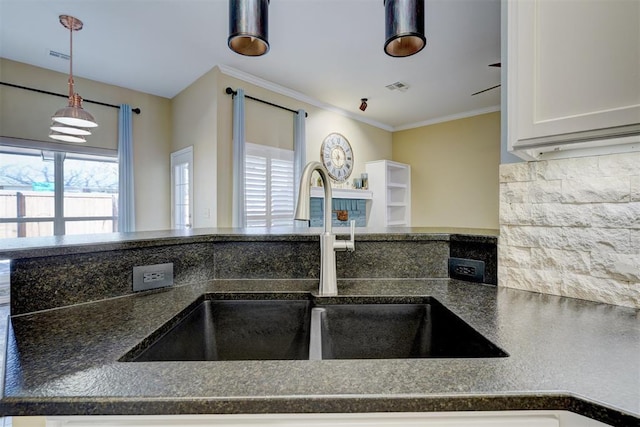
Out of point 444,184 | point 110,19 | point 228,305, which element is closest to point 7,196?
point 110,19

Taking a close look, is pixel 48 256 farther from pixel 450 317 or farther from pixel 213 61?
pixel 213 61

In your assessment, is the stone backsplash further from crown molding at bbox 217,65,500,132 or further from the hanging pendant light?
crown molding at bbox 217,65,500,132

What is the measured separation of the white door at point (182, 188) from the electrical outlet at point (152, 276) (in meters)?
2.96

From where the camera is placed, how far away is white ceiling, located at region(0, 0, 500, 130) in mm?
2500

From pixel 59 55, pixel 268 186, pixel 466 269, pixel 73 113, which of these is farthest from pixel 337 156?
pixel 466 269

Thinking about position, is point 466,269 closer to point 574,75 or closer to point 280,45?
point 574,75

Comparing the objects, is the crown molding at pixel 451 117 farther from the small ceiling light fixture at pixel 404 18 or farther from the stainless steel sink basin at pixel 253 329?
the stainless steel sink basin at pixel 253 329

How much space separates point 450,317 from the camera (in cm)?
90

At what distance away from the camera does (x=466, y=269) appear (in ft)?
3.96

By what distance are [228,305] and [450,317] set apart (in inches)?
28.6

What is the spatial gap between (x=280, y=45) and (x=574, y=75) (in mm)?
2788

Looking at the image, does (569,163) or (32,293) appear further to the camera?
(569,163)

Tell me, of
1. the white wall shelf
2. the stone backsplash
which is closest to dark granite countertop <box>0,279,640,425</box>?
the stone backsplash

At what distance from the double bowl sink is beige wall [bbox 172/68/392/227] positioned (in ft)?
8.24
